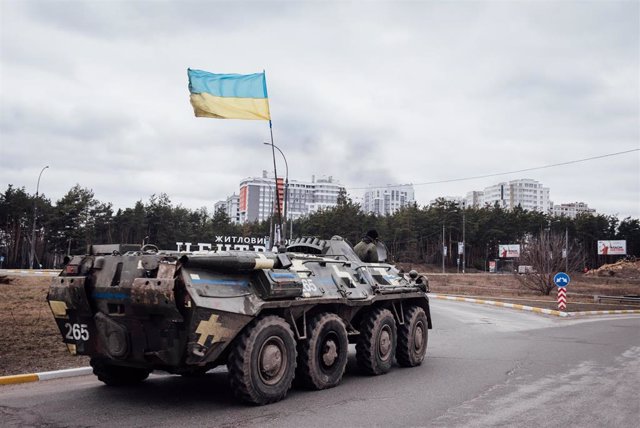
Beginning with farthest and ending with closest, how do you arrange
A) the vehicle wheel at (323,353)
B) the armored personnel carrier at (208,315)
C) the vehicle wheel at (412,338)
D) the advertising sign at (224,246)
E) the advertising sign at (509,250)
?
the advertising sign at (509,250)
the vehicle wheel at (412,338)
the advertising sign at (224,246)
the vehicle wheel at (323,353)
the armored personnel carrier at (208,315)

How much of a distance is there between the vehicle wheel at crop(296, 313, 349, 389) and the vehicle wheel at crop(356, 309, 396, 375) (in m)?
0.92

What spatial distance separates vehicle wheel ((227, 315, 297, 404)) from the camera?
6.73 meters

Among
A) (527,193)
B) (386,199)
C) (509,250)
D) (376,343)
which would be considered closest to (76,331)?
(376,343)

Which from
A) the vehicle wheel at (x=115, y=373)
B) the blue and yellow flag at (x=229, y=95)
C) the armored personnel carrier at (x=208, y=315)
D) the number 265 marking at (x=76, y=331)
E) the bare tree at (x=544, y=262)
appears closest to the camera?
the armored personnel carrier at (x=208, y=315)

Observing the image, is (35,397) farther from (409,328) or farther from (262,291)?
(409,328)

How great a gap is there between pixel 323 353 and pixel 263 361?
1.45m

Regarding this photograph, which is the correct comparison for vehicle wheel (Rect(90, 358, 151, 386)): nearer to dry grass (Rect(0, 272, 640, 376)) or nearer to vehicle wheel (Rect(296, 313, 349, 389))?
dry grass (Rect(0, 272, 640, 376))

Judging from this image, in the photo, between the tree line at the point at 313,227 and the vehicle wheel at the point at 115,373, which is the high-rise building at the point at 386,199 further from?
the vehicle wheel at the point at 115,373

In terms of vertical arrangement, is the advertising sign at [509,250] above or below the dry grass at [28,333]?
above

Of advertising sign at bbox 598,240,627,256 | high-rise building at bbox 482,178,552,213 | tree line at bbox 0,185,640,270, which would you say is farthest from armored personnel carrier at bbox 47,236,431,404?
high-rise building at bbox 482,178,552,213

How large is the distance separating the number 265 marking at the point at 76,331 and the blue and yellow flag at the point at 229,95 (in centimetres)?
522

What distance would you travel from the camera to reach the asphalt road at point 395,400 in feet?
21.1

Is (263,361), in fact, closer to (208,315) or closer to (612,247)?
(208,315)

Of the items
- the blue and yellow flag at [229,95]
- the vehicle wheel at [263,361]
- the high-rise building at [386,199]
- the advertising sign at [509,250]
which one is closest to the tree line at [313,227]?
the advertising sign at [509,250]
